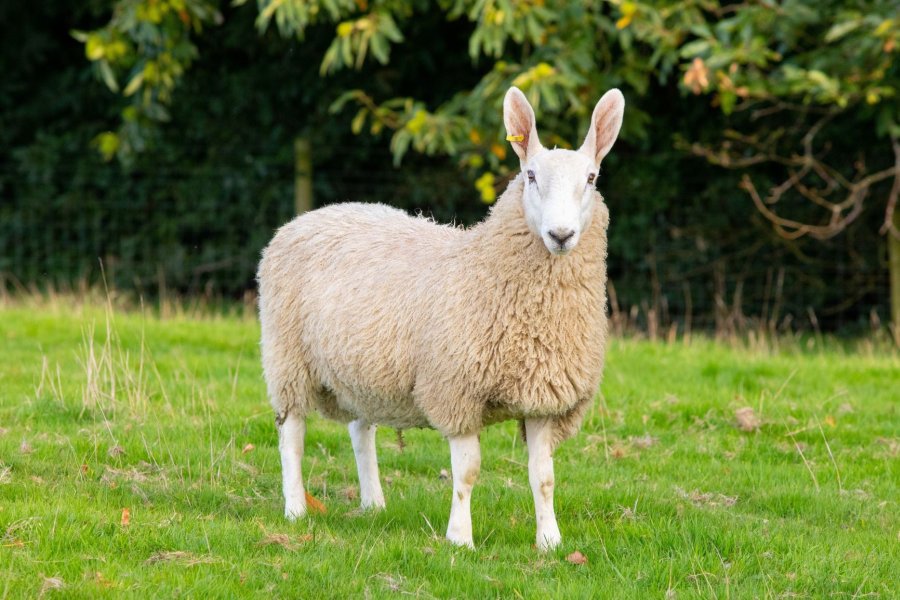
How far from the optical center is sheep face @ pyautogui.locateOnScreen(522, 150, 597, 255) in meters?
4.59

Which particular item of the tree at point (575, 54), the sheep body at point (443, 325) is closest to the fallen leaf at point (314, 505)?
the sheep body at point (443, 325)

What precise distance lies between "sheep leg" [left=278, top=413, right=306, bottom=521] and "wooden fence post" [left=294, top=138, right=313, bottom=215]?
780cm

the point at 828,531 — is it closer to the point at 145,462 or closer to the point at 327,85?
the point at 145,462

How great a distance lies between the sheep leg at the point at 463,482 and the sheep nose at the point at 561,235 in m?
0.90

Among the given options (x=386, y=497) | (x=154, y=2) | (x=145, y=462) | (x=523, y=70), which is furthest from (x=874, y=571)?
(x=154, y=2)

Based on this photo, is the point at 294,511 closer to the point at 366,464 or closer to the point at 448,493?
the point at 366,464

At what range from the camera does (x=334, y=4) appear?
9031 millimetres

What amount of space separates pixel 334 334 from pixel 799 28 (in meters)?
6.04

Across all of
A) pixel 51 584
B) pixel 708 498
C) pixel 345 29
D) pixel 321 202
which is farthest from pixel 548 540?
pixel 321 202

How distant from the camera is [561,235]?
457 cm

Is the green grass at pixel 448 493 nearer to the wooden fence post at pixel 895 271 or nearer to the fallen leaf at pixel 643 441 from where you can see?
the fallen leaf at pixel 643 441

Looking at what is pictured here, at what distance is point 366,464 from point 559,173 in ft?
5.60

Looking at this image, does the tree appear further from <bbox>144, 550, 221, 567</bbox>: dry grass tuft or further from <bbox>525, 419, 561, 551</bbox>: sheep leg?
<bbox>144, 550, 221, 567</bbox>: dry grass tuft

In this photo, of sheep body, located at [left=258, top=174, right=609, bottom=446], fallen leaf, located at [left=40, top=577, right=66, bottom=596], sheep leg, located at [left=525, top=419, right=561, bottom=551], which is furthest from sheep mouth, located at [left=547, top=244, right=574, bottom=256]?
fallen leaf, located at [left=40, top=577, right=66, bottom=596]
